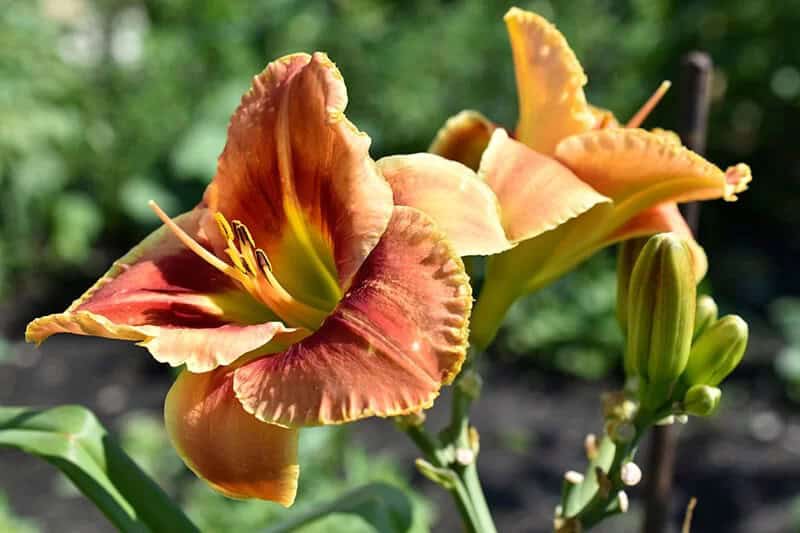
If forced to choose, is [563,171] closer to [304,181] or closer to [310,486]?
[304,181]

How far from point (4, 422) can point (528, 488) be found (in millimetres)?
2045

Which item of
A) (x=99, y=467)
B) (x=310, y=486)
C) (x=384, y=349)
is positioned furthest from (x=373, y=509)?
(x=310, y=486)

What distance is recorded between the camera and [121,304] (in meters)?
0.73

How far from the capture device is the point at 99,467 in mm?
805

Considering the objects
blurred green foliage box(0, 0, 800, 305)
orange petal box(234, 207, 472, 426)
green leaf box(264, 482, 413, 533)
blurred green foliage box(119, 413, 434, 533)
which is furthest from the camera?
blurred green foliage box(0, 0, 800, 305)

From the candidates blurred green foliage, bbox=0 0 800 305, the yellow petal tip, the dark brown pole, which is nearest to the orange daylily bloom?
the yellow petal tip

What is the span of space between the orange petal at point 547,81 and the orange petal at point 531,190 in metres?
0.07

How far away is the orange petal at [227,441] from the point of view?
0.65 metres

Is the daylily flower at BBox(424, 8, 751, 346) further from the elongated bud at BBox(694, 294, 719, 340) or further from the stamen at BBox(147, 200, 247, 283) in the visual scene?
the stamen at BBox(147, 200, 247, 283)

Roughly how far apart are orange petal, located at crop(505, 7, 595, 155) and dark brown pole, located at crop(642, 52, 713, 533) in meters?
0.18

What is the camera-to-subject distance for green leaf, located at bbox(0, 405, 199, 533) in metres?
0.78

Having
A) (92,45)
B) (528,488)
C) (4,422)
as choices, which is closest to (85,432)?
A: (4,422)

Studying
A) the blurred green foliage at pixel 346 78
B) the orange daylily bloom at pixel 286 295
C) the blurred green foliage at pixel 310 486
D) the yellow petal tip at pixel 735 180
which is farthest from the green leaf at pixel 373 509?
the blurred green foliage at pixel 346 78

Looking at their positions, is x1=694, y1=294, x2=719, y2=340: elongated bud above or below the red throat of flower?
below
